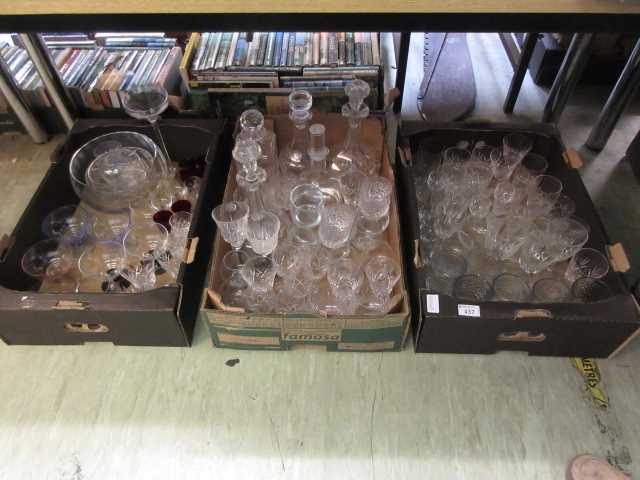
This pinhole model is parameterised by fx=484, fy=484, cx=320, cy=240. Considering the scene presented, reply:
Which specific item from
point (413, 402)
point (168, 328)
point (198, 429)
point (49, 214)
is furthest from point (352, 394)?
point (49, 214)

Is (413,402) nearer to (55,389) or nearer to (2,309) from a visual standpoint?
(55,389)

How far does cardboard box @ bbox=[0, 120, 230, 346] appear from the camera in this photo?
1.10 m

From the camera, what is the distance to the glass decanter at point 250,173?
1255 mm

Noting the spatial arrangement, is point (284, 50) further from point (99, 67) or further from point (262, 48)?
point (99, 67)

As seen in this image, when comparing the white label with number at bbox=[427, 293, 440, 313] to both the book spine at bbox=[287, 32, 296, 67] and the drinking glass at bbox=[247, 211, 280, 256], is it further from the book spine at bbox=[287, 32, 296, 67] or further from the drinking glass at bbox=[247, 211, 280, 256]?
the book spine at bbox=[287, 32, 296, 67]

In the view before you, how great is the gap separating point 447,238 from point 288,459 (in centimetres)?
72

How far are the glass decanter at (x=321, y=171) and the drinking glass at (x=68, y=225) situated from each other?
654 millimetres

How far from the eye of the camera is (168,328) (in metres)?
1.17

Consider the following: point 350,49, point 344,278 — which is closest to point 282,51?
point 350,49

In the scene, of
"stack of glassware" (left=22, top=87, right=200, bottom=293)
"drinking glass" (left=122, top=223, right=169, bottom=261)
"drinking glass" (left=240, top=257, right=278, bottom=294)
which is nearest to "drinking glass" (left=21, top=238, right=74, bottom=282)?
"stack of glassware" (left=22, top=87, right=200, bottom=293)

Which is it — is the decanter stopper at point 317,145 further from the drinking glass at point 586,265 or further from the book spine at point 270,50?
the drinking glass at point 586,265

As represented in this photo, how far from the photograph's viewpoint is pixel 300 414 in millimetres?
1157

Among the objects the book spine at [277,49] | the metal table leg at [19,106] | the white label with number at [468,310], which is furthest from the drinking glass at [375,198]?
the metal table leg at [19,106]

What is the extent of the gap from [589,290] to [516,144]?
480mm
